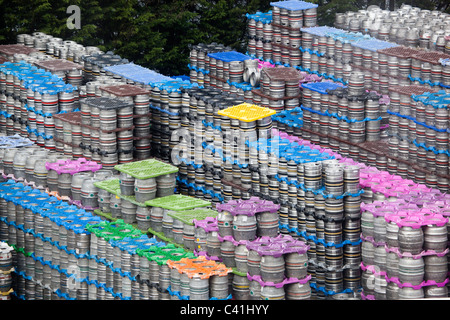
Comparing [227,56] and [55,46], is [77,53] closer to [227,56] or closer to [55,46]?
[55,46]

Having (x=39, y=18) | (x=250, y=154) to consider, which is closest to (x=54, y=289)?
(x=250, y=154)

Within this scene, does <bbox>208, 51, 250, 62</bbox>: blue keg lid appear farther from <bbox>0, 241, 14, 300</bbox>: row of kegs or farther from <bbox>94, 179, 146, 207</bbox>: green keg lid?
<bbox>0, 241, 14, 300</bbox>: row of kegs

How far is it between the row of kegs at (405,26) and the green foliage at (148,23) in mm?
5923

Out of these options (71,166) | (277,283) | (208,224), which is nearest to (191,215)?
(208,224)

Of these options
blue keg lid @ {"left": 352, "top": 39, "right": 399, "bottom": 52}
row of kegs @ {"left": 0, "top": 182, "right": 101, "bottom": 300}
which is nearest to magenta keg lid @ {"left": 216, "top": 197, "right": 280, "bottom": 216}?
row of kegs @ {"left": 0, "top": 182, "right": 101, "bottom": 300}

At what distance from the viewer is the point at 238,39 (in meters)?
40.2

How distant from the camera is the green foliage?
117ft

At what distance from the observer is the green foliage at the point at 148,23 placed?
117ft

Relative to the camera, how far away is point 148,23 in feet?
124

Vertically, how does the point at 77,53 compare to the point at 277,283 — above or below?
above

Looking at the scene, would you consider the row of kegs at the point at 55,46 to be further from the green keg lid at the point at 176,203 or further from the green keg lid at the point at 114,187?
the green keg lid at the point at 176,203

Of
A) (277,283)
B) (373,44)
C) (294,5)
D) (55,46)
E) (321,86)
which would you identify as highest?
(294,5)

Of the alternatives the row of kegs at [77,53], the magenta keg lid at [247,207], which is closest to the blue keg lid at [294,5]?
the row of kegs at [77,53]

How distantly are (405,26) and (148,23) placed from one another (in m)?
9.71
